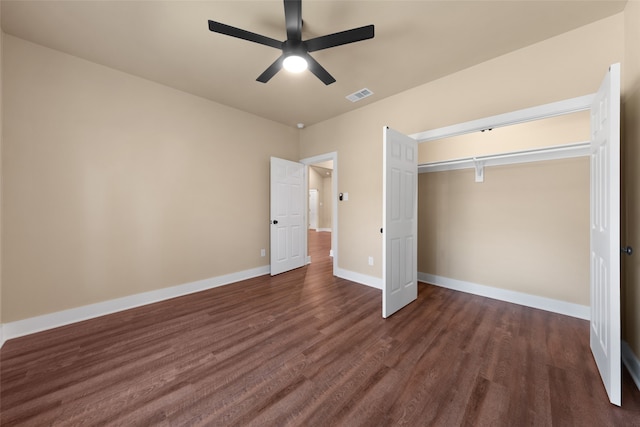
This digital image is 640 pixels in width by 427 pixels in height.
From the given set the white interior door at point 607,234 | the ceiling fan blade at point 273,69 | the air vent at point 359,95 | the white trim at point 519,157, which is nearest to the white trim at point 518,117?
the white interior door at point 607,234

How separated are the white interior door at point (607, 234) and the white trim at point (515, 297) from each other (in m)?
0.94

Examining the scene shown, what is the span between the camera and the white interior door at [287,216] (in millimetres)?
4254

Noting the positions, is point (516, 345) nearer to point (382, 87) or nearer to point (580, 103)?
point (580, 103)

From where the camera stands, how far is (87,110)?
8.57 feet

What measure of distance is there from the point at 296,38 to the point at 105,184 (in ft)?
8.78

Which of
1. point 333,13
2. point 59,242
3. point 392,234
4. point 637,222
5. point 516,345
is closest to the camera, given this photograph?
point 637,222

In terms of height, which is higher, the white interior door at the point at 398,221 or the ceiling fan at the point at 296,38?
the ceiling fan at the point at 296,38

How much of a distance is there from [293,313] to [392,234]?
1.46 meters

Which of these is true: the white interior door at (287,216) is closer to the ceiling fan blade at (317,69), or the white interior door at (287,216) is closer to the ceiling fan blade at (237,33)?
the ceiling fan blade at (317,69)

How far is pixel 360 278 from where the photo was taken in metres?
3.82

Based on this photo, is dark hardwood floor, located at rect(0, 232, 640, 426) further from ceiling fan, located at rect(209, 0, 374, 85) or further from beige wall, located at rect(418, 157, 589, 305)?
ceiling fan, located at rect(209, 0, 374, 85)

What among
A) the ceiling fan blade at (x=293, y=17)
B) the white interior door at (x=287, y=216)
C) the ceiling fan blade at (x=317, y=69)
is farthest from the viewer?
the white interior door at (x=287, y=216)

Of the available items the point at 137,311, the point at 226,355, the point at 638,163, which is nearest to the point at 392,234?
the point at 638,163

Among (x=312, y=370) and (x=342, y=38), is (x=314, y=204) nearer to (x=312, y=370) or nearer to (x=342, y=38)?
(x=342, y=38)
